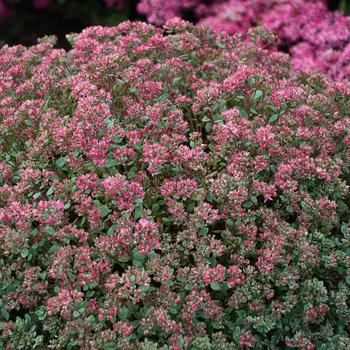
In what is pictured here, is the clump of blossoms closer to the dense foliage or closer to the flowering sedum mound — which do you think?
the dense foliage

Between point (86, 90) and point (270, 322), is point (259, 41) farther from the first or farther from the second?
point (270, 322)

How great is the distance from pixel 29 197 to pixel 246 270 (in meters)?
0.88

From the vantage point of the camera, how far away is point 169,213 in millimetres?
2270

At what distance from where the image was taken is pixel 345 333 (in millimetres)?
2244

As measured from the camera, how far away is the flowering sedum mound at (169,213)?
2.00m

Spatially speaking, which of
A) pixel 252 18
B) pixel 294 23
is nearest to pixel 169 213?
pixel 294 23

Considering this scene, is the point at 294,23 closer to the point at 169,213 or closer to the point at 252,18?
the point at 252,18

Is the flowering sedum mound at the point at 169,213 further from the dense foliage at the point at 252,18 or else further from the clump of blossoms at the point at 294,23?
the clump of blossoms at the point at 294,23

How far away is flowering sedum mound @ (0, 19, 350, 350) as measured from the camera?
200cm

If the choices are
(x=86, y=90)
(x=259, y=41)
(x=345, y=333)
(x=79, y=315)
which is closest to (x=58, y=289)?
(x=79, y=315)

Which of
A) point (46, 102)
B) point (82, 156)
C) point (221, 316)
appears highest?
point (46, 102)

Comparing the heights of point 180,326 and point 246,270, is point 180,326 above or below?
below

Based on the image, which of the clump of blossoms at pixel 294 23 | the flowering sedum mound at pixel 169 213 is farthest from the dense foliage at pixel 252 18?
the flowering sedum mound at pixel 169 213

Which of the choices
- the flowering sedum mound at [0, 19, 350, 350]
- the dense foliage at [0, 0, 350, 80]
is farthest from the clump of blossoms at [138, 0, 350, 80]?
the flowering sedum mound at [0, 19, 350, 350]
